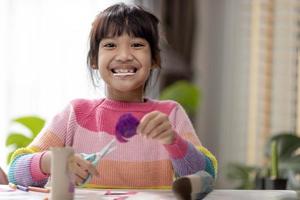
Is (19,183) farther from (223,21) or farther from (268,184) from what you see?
(223,21)

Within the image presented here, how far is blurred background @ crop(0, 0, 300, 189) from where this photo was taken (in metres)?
3.36

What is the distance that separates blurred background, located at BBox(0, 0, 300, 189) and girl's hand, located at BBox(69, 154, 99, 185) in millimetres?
2238

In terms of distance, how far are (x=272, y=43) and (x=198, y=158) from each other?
3.13 metres

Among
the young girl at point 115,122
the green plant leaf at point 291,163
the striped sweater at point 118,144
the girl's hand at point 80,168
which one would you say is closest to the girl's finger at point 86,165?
the girl's hand at point 80,168

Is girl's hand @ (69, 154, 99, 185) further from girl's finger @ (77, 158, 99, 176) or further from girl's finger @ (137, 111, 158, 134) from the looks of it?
girl's finger @ (137, 111, 158, 134)

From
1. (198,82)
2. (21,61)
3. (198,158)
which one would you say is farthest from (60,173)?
(198,82)

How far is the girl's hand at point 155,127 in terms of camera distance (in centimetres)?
106

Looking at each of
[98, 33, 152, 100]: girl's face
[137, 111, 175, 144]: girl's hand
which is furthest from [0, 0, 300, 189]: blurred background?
[137, 111, 175, 144]: girl's hand

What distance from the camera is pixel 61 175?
1.02 m

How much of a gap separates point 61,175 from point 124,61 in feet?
1.27

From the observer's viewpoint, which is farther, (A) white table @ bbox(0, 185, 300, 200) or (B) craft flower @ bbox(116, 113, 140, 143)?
(A) white table @ bbox(0, 185, 300, 200)

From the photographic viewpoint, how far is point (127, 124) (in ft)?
3.43

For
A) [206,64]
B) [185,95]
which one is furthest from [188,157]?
[206,64]

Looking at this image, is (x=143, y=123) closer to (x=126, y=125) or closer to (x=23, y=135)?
(x=126, y=125)
